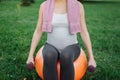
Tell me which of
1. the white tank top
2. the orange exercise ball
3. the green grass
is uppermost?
the white tank top

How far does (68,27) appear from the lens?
3914mm

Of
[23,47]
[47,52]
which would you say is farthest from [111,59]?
[47,52]

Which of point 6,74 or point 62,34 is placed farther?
point 6,74

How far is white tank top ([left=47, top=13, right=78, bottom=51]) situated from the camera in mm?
3908

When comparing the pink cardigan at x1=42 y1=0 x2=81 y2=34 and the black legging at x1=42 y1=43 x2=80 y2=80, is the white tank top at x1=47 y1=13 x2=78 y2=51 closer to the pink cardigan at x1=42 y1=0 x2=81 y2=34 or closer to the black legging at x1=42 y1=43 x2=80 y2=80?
the pink cardigan at x1=42 y1=0 x2=81 y2=34

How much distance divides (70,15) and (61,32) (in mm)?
222

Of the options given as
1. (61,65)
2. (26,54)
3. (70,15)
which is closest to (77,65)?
(61,65)

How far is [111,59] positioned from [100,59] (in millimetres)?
215

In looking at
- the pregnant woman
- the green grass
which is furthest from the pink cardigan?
the green grass

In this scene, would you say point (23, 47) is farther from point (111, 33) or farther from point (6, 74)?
point (111, 33)

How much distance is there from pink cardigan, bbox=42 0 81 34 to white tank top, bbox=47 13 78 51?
0.18 ft

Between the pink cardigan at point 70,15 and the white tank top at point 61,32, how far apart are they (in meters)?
0.05

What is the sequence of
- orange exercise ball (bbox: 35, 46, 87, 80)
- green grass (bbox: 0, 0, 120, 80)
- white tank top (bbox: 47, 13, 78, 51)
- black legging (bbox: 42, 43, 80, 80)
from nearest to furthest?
black legging (bbox: 42, 43, 80, 80) → orange exercise ball (bbox: 35, 46, 87, 80) → white tank top (bbox: 47, 13, 78, 51) → green grass (bbox: 0, 0, 120, 80)

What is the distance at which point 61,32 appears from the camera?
3.92 m
